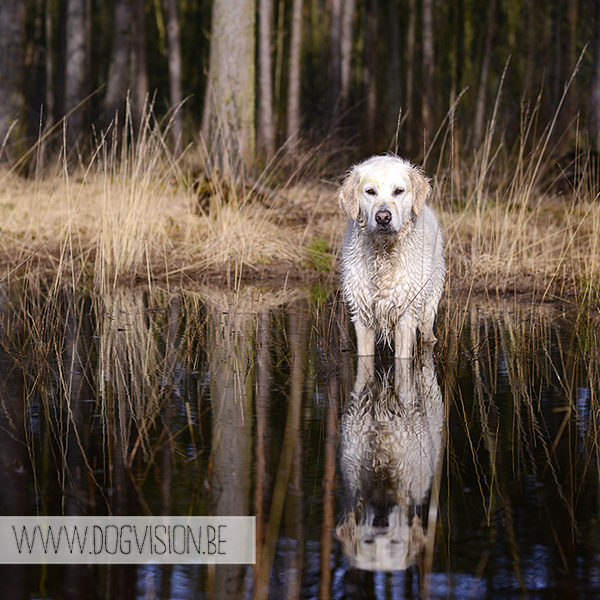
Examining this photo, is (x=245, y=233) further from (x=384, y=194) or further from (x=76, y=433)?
(x=76, y=433)

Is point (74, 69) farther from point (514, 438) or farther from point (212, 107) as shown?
point (514, 438)

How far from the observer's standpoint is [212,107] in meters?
11.7

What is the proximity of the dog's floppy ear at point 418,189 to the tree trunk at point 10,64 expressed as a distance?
418 inches

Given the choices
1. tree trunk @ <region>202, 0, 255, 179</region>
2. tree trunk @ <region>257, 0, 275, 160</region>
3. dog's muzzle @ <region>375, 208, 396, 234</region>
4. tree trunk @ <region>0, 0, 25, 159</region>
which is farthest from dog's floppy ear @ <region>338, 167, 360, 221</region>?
tree trunk @ <region>257, 0, 275, 160</region>

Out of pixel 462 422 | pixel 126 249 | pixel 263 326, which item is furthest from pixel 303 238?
pixel 462 422

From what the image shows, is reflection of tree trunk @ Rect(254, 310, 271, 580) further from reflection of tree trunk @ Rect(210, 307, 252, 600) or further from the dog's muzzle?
the dog's muzzle

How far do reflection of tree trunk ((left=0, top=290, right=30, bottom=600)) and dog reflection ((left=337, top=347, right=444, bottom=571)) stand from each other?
0.99 m

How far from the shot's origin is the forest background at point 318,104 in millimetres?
8695

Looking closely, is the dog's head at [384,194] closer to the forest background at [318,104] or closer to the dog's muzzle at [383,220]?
the dog's muzzle at [383,220]

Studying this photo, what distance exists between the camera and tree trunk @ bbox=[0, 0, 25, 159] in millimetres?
14367

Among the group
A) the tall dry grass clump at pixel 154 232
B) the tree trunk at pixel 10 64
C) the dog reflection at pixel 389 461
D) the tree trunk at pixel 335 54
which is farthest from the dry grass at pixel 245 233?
the tree trunk at pixel 335 54

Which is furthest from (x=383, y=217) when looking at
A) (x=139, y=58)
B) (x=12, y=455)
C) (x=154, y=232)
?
(x=139, y=58)

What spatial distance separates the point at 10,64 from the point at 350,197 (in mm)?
10967

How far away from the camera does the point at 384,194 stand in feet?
16.8
